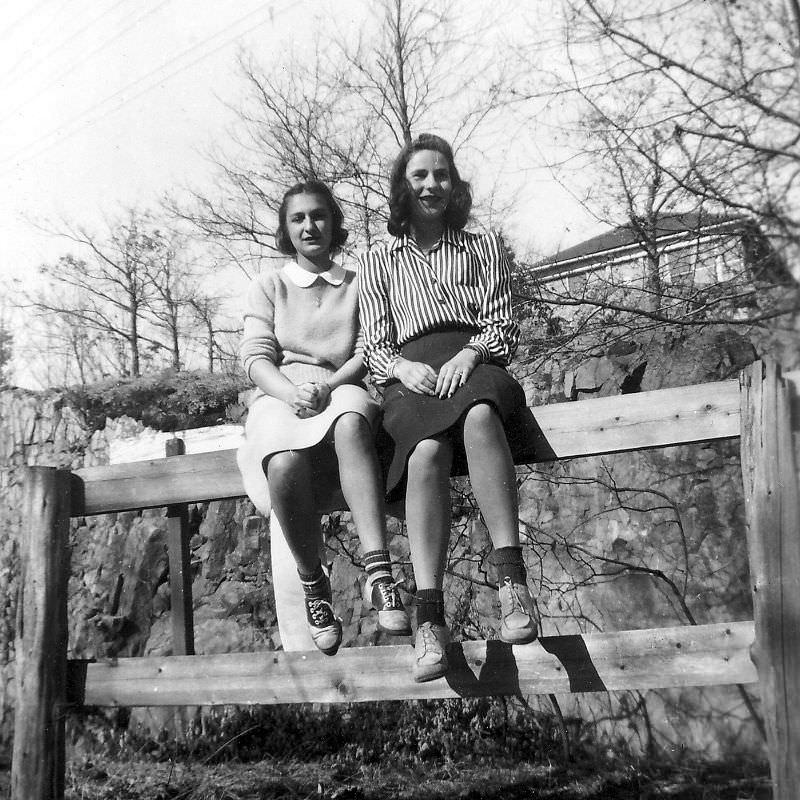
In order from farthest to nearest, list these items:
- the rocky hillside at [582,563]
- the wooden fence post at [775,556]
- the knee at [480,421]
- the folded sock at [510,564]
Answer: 1. the rocky hillside at [582,563]
2. the knee at [480,421]
3. the folded sock at [510,564]
4. the wooden fence post at [775,556]

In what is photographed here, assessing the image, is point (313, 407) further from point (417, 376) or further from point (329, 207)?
point (329, 207)

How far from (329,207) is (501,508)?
4.11 ft

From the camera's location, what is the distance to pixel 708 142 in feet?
15.3

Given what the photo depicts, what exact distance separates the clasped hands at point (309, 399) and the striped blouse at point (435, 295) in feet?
0.60

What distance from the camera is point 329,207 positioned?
9.45 feet

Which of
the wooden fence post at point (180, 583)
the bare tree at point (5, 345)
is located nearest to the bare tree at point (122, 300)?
the bare tree at point (5, 345)

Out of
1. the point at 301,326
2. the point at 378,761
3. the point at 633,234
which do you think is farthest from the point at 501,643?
the point at 633,234

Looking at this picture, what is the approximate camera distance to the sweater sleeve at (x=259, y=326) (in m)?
2.81

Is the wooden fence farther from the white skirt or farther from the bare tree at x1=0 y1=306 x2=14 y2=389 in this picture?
the bare tree at x1=0 y1=306 x2=14 y2=389

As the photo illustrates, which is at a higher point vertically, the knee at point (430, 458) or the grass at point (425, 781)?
the knee at point (430, 458)

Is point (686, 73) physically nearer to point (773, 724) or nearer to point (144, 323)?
point (773, 724)

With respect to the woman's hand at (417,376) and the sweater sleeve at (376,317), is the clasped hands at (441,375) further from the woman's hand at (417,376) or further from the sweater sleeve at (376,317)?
the sweater sleeve at (376,317)

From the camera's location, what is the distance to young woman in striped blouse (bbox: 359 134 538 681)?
2.28 m

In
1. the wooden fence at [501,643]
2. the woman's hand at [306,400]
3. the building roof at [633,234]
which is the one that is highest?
the building roof at [633,234]
